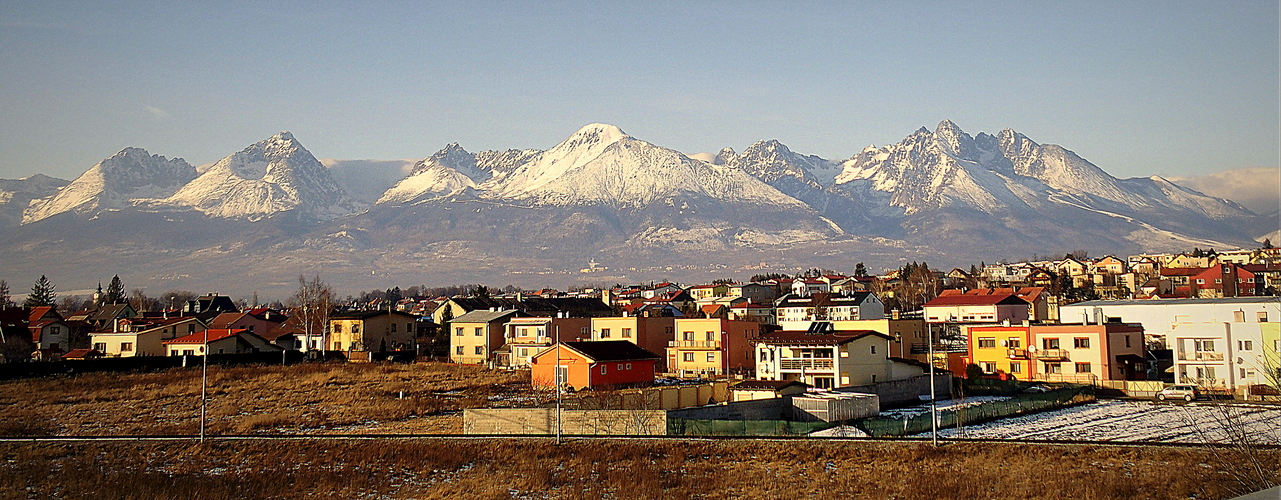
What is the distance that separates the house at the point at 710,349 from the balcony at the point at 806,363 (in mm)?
6278

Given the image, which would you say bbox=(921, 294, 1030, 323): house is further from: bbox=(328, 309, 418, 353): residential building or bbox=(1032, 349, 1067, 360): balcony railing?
bbox=(328, 309, 418, 353): residential building

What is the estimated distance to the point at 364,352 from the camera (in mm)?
63562

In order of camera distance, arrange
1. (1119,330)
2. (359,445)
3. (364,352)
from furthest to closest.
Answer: (364,352), (1119,330), (359,445)

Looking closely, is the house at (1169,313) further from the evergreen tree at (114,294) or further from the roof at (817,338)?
the evergreen tree at (114,294)

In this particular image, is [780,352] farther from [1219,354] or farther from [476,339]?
[476,339]

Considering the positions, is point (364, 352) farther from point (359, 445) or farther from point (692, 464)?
point (692, 464)

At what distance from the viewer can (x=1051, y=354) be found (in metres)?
48.0

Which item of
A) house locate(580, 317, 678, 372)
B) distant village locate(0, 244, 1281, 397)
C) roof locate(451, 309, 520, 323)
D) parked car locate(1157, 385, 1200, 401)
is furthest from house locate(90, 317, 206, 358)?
parked car locate(1157, 385, 1200, 401)

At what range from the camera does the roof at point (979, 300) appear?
74.8m

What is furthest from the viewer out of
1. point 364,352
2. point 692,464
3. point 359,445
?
point 364,352

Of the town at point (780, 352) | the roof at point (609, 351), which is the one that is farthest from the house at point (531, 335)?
the roof at point (609, 351)

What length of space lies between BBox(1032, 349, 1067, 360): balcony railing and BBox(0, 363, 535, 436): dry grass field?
24009 millimetres

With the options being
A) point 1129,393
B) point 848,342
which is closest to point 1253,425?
point 1129,393

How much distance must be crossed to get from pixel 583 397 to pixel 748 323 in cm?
1810
